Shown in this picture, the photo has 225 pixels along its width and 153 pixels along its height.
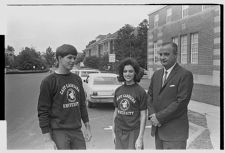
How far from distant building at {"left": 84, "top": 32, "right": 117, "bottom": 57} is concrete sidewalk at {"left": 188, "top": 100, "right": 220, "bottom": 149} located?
3.75 ft

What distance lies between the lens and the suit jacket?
2.09 m

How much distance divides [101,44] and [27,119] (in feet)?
4.27

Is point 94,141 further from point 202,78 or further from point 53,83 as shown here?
point 202,78

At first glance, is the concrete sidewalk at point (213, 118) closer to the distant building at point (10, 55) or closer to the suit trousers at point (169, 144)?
the suit trousers at point (169, 144)

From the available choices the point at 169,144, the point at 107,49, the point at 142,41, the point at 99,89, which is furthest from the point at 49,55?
the point at 169,144

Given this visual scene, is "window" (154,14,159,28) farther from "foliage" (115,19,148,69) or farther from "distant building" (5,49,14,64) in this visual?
"distant building" (5,49,14,64)

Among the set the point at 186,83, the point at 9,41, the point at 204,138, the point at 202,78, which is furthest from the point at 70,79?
the point at 204,138

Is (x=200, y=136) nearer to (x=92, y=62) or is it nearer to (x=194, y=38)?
(x=194, y=38)

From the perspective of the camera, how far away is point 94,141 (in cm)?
279

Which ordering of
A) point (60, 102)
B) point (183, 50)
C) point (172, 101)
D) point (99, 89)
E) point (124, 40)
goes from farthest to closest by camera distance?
1. point (99, 89)
2. point (124, 40)
3. point (183, 50)
4. point (172, 101)
5. point (60, 102)

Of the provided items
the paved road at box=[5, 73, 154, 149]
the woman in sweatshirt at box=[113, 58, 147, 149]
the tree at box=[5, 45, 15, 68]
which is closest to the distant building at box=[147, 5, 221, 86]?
the woman in sweatshirt at box=[113, 58, 147, 149]

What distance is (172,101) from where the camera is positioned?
2.17m

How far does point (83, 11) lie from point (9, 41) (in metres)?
0.91

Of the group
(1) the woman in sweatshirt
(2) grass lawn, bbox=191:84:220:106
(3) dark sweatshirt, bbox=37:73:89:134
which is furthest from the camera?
(2) grass lawn, bbox=191:84:220:106
